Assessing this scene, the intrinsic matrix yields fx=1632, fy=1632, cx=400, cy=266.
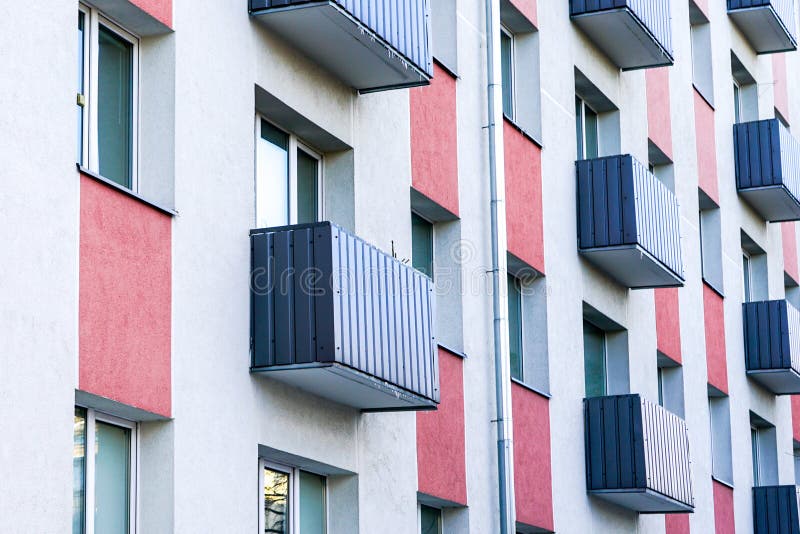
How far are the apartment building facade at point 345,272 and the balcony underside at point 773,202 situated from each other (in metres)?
4.69

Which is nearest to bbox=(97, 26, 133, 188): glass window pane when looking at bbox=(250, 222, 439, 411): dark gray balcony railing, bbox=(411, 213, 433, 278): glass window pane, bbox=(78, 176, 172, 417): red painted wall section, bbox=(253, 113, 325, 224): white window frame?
bbox=(78, 176, 172, 417): red painted wall section

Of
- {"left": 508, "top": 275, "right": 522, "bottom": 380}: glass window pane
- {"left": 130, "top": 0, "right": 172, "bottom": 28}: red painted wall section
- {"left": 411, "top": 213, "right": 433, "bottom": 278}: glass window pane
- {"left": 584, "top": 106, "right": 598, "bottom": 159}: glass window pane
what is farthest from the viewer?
{"left": 584, "top": 106, "right": 598, "bottom": 159}: glass window pane

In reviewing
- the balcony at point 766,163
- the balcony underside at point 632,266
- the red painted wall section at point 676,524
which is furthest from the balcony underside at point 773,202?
the red painted wall section at point 676,524

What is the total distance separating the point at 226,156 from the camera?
13.8 m

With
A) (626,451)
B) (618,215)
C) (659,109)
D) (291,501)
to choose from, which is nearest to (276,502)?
(291,501)

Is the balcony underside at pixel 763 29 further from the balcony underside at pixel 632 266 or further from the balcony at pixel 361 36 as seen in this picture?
the balcony at pixel 361 36

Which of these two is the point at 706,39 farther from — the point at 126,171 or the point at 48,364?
the point at 48,364

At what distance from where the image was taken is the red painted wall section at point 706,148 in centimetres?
2858

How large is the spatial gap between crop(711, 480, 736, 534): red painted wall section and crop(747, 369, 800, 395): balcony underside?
2.82 metres

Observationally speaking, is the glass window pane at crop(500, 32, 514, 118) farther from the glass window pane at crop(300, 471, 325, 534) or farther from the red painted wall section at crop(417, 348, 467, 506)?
the glass window pane at crop(300, 471, 325, 534)

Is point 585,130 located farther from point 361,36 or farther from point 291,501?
point 291,501

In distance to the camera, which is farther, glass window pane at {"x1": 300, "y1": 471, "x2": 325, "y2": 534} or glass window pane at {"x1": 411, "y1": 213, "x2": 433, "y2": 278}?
glass window pane at {"x1": 411, "y1": 213, "x2": 433, "y2": 278}

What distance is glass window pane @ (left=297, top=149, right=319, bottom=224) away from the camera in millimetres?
15867

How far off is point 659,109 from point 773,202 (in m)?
6.23
